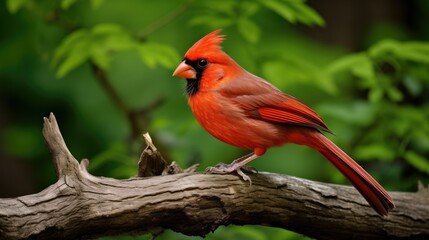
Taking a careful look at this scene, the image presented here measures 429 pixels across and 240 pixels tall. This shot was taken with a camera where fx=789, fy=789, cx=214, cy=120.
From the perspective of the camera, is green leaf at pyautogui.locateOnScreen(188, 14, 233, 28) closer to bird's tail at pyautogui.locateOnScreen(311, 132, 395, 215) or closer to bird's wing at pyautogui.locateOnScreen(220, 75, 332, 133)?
bird's wing at pyautogui.locateOnScreen(220, 75, 332, 133)

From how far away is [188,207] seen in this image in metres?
3.51

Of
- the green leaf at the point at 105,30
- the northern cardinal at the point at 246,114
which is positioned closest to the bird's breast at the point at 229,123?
the northern cardinal at the point at 246,114

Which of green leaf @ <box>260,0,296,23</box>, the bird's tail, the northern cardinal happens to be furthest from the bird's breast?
green leaf @ <box>260,0,296,23</box>

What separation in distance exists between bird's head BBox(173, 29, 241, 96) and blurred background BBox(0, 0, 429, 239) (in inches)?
10.1

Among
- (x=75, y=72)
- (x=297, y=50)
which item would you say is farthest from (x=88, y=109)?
(x=297, y=50)

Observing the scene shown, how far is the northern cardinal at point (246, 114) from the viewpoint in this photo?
3791 mm

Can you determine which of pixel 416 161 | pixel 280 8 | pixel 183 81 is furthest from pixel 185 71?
pixel 416 161

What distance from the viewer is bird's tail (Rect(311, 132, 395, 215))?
12.3 ft

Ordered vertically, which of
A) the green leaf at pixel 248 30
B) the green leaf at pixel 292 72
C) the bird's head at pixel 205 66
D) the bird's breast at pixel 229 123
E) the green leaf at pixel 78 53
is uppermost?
the green leaf at pixel 78 53

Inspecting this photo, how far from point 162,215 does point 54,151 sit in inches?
21.6

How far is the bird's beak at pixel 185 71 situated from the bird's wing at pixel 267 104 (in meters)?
0.16

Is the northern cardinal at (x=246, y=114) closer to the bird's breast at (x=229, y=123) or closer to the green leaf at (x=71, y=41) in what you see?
the bird's breast at (x=229, y=123)

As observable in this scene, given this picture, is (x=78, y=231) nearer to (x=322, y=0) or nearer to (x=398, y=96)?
(x=398, y=96)

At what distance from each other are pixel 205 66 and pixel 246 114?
0.31 meters
